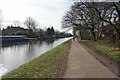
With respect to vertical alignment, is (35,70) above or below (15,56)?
above

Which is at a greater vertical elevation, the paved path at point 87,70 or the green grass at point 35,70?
the paved path at point 87,70

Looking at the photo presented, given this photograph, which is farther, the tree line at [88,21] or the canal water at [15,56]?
the tree line at [88,21]

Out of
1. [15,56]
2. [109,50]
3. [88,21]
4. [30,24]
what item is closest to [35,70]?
[109,50]

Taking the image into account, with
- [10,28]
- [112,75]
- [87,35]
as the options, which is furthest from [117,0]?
[10,28]

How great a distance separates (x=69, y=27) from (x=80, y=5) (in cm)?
2358

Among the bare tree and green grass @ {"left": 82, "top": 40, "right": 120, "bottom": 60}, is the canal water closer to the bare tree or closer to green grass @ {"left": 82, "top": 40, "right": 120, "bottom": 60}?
green grass @ {"left": 82, "top": 40, "right": 120, "bottom": 60}

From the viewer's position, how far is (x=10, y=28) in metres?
119

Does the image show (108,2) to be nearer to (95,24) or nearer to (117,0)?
(117,0)

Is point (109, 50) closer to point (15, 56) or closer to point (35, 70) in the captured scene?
point (35, 70)

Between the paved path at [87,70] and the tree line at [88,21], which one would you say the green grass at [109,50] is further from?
the tree line at [88,21]

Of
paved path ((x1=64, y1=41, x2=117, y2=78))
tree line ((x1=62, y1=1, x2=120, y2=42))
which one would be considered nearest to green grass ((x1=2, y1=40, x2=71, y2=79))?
paved path ((x1=64, y1=41, x2=117, y2=78))

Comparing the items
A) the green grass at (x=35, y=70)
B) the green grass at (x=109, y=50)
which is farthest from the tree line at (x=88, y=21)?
the green grass at (x=35, y=70)

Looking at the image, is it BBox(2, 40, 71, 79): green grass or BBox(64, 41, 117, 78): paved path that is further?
BBox(2, 40, 71, 79): green grass

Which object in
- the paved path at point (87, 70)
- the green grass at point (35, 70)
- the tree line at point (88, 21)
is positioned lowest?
the green grass at point (35, 70)
